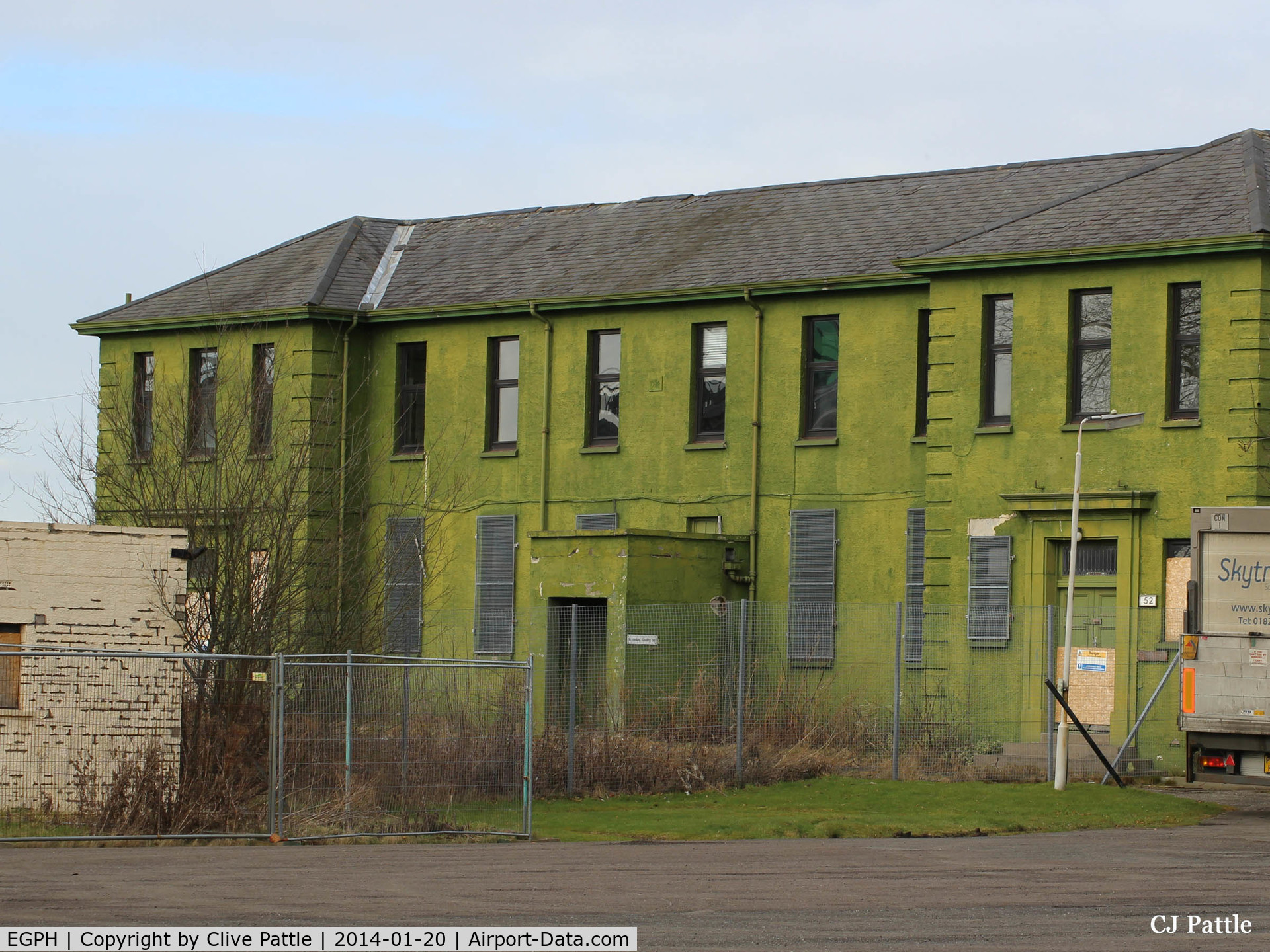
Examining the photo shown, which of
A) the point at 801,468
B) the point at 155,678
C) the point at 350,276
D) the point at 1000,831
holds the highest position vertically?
the point at 350,276

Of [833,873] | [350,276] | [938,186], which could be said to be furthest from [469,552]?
[833,873]

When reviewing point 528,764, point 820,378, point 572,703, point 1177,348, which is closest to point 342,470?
point 820,378

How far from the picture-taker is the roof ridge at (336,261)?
33.8 metres

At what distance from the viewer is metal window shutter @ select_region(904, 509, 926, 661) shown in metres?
28.6

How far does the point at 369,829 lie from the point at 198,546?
881 centimetres

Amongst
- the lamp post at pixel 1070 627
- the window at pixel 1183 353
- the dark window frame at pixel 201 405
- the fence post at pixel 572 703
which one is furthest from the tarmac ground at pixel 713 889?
the dark window frame at pixel 201 405

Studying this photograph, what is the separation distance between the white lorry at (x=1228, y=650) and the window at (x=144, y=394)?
19155 millimetres

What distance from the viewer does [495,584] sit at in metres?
32.4

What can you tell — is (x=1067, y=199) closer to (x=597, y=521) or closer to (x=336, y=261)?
(x=597, y=521)

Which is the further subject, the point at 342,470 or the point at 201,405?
the point at 201,405

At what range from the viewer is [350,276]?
34.9 metres

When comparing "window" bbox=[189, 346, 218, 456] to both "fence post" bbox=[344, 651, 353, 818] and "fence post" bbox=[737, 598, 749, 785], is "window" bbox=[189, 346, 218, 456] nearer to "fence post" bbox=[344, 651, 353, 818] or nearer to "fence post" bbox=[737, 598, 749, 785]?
"fence post" bbox=[737, 598, 749, 785]

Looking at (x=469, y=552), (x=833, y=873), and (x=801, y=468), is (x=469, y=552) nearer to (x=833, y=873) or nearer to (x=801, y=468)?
(x=801, y=468)

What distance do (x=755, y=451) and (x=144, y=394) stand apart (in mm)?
11473
